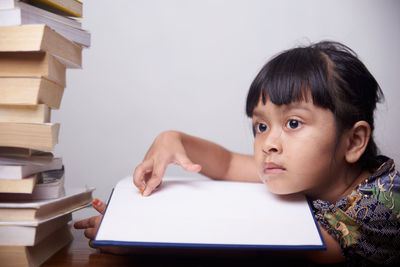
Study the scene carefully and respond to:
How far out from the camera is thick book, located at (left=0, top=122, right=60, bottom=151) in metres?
0.62

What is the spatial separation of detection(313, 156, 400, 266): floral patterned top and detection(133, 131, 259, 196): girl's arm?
275 mm

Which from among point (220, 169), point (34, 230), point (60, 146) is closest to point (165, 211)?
point (34, 230)

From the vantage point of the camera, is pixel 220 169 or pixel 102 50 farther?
pixel 102 50

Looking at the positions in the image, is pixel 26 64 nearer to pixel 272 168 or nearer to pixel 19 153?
pixel 19 153

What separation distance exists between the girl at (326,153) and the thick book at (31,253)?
8cm

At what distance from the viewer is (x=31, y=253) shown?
65cm

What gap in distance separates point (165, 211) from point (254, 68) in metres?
0.90

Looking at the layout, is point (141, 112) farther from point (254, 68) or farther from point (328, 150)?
point (328, 150)

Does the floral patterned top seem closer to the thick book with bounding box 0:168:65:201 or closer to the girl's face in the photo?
the girl's face

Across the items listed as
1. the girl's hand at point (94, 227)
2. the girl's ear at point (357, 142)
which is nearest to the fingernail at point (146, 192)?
the girl's hand at point (94, 227)

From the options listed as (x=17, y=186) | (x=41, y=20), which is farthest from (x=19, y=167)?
(x=41, y=20)

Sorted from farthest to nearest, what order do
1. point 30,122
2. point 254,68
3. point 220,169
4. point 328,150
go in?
point 254,68 → point 220,169 → point 328,150 → point 30,122

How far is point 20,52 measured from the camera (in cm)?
65

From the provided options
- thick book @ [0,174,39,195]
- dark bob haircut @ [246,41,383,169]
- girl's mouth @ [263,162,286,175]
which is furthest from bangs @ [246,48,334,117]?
thick book @ [0,174,39,195]
